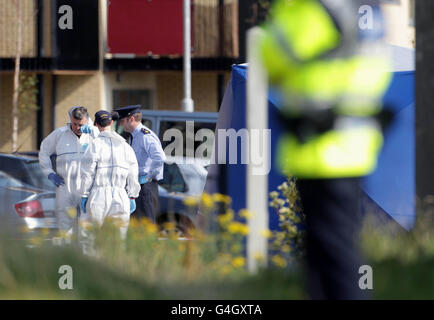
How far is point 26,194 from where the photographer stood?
32.2ft

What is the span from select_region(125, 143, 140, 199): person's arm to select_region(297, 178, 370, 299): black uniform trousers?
473 cm

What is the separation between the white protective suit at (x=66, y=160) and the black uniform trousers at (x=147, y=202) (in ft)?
2.70

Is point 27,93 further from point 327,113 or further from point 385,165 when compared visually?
point 327,113

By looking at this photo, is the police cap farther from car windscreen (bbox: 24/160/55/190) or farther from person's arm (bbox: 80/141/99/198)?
person's arm (bbox: 80/141/99/198)

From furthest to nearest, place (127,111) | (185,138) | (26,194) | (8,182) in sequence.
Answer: (185,138) → (8,182) → (26,194) → (127,111)

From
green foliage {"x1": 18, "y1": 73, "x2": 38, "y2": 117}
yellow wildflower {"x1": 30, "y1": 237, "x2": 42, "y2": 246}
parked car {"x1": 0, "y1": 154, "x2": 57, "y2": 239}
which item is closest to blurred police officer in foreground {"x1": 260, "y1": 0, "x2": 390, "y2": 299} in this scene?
yellow wildflower {"x1": 30, "y1": 237, "x2": 42, "y2": 246}

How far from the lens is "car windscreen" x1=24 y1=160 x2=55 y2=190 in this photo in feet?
33.0

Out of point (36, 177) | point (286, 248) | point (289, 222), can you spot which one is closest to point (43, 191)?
point (36, 177)

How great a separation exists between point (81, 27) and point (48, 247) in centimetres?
1587

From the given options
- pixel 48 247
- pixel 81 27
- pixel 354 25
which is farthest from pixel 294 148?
pixel 81 27

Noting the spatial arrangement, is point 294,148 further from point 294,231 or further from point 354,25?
point 294,231

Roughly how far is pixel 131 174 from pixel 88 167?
0.40 meters

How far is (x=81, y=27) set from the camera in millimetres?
21047

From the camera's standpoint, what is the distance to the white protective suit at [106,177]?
322 inches
